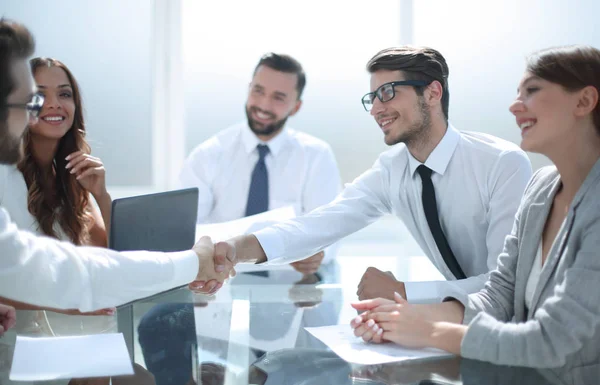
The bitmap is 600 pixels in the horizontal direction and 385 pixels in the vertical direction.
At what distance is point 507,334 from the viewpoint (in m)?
1.25

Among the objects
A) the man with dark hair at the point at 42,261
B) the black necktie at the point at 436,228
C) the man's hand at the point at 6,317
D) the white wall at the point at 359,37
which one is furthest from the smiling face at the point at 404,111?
the white wall at the point at 359,37

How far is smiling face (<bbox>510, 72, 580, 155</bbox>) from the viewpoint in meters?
1.45

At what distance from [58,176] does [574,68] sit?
1858 millimetres

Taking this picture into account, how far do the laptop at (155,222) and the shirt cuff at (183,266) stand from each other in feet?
0.79

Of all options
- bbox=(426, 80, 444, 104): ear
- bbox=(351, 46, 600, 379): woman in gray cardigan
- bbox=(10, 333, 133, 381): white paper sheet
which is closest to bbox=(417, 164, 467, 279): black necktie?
bbox=(426, 80, 444, 104): ear

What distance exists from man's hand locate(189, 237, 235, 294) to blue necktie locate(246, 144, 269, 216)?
5.31ft

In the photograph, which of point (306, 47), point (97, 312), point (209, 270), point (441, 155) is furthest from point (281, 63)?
point (97, 312)

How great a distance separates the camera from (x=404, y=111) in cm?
219

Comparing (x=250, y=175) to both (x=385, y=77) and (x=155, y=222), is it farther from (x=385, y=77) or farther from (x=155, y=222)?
(x=155, y=222)

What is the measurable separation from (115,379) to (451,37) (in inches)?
176

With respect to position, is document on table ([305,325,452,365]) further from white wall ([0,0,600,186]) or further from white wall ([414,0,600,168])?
white wall ([414,0,600,168])

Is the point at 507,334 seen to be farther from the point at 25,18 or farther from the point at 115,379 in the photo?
the point at 25,18

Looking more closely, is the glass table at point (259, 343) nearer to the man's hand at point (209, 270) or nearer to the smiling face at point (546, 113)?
the man's hand at point (209, 270)

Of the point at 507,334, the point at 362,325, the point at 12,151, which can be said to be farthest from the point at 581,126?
the point at 12,151
